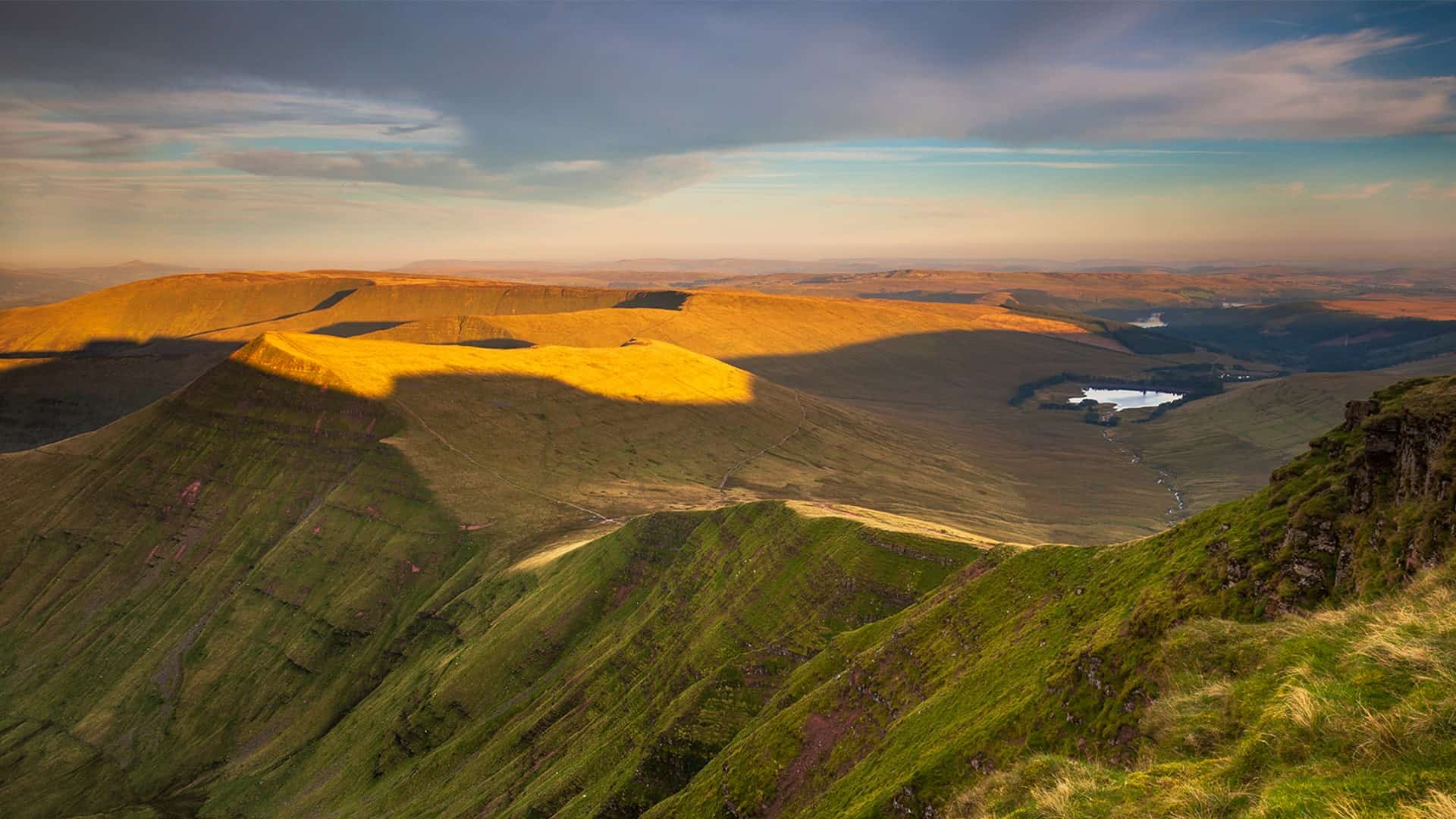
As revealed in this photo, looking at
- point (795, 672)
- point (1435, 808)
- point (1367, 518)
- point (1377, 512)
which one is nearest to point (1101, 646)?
point (1367, 518)

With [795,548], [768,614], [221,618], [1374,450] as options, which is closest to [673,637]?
[768,614]

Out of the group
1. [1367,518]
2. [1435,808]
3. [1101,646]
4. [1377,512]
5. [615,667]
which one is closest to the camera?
[1435,808]

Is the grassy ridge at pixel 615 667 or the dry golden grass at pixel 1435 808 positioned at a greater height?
the dry golden grass at pixel 1435 808

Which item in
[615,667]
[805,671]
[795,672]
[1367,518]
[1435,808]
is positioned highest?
[1435,808]

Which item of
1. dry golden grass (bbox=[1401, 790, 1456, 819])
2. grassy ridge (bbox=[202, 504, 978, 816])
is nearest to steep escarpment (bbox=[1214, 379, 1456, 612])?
dry golden grass (bbox=[1401, 790, 1456, 819])

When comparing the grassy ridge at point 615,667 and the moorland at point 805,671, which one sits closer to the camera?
the moorland at point 805,671

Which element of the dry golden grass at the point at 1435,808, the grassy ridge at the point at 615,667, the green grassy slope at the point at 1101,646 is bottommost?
the grassy ridge at the point at 615,667

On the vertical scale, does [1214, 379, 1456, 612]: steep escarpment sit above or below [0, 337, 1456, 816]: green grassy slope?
above

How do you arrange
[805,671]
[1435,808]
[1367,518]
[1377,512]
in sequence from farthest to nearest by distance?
[805,671] → [1367,518] → [1377,512] → [1435,808]

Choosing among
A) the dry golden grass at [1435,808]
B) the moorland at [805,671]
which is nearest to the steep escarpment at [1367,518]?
the moorland at [805,671]

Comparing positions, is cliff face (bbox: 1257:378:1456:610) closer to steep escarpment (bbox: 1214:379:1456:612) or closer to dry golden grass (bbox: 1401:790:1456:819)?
steep escarpment (bbox: 1214:379:1456:612)

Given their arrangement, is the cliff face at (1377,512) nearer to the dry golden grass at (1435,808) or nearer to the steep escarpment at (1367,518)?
the steep escarpment at (1367,518)

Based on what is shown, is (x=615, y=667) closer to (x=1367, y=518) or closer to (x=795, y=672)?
(x=795, y=672)
